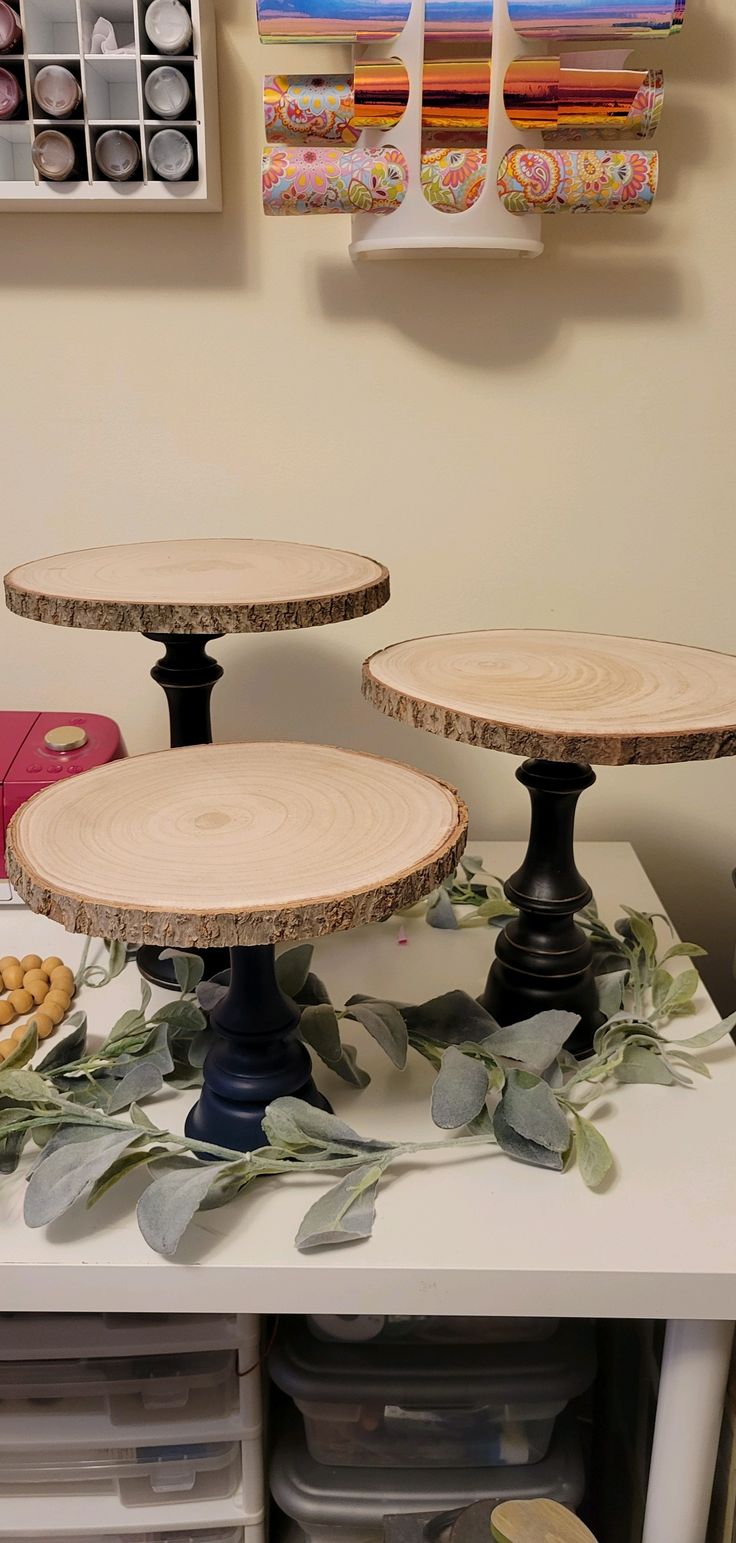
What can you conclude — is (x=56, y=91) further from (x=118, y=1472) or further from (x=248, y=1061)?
(x=118, y=1472)

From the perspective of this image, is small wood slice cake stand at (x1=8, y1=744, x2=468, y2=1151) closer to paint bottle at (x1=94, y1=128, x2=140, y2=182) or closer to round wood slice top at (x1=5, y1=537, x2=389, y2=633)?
round wood slice top at (x1=5, y1=537, x2=389, y2=633)

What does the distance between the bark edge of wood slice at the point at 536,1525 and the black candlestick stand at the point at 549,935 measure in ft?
0.98

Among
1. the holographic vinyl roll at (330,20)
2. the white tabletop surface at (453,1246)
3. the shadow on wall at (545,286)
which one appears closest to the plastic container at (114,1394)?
the white tabletop surface at (453,1246)

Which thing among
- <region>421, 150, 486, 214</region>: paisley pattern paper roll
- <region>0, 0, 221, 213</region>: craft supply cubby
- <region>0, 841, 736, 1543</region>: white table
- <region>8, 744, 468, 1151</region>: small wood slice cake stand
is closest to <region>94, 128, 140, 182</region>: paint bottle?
<region>0, 0, 221, 213</region>: craft supply cubby

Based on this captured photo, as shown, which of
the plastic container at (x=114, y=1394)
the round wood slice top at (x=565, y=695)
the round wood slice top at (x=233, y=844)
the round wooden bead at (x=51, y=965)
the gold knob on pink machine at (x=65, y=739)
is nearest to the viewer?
the round wood slice top at (x=233, y=844)

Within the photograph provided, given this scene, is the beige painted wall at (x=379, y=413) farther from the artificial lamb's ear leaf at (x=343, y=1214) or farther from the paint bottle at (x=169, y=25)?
the artificial lamb's ear leaf at (x=343, y=1214)

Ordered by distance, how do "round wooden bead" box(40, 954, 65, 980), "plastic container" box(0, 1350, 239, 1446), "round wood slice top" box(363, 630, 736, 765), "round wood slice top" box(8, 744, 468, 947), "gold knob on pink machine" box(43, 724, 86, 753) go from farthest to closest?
"gold knob on pink machine" box(43, 724, 86, 753) → "round wooden bead" box(40, 954, 65, 980) → "plastic container" box(0, 1350, 239, 1446) → "round wood slice top" box(363, 630, 736, 765) → "round wood slice top" box(8, 744, 468, 947)

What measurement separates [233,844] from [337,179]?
62 centimetres

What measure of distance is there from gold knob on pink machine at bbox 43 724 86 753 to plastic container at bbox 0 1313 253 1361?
465 mm

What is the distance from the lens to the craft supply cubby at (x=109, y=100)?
954 millimetres

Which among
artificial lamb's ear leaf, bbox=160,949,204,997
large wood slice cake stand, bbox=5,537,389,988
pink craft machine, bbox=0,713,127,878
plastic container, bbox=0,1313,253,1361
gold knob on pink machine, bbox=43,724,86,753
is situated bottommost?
plastic container, bbox=0,1313,253,1361

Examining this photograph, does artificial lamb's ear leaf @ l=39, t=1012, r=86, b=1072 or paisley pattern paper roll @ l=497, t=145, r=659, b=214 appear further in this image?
paisley pattern paper roll @ l=497, t=145, r=659, b=214

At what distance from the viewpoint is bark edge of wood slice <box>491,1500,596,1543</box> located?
604 mm

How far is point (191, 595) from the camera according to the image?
810mm
